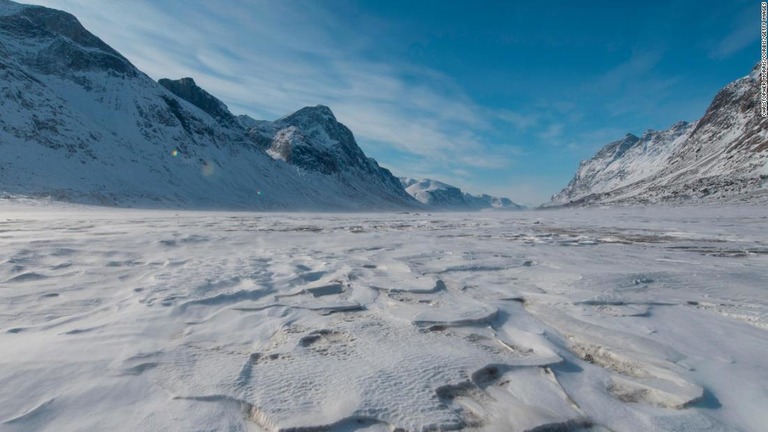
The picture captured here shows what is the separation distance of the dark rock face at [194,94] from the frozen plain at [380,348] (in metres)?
150

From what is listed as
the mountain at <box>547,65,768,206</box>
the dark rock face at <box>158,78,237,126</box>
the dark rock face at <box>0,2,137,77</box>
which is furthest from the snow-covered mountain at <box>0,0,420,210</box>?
the mountain at <box>547,65,768,206</box>

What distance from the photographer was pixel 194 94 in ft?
470

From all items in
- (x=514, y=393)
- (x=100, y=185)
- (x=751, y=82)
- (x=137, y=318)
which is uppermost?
(x=751, y=82)

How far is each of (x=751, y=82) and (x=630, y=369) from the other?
520 ft

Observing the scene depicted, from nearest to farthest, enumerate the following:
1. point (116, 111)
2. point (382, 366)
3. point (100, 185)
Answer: point (382, 366) < point (100, 185) < point (116, 111)

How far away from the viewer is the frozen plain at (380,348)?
7.58 ft

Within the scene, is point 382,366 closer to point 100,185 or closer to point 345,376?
point 345,376

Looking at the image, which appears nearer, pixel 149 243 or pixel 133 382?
pixel 133 382

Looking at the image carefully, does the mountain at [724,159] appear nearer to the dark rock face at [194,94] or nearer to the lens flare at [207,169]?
the lens flare at [207,169]

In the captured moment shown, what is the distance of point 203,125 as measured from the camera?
371 feet

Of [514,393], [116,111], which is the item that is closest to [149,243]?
[514,393]

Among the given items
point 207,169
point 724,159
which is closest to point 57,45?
point 207,169

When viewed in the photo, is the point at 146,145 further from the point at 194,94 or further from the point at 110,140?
the point at 194,94

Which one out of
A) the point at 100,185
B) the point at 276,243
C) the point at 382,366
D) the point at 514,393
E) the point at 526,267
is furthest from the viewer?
the point at 100,185
